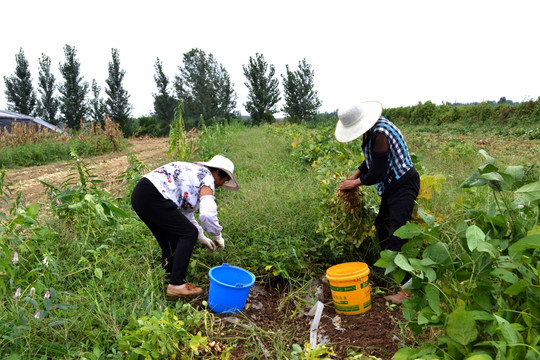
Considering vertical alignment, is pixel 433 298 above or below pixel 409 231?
below

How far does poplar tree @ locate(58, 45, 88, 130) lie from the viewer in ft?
88.0

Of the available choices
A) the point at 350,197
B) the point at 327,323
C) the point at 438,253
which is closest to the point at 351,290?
the point at 327,323

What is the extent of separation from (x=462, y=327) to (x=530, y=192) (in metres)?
0.57

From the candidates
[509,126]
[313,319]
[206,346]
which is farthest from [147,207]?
[509,126]

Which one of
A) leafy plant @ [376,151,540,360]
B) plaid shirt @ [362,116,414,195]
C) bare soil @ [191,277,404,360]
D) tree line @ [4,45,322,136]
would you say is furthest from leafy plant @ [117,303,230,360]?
tree line @ [4,45,322,136]

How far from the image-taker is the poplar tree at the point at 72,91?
26828 mm

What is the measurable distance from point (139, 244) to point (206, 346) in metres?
1.53

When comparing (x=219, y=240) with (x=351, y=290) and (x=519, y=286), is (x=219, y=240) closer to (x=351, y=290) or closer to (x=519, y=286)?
(x=351, y=290)

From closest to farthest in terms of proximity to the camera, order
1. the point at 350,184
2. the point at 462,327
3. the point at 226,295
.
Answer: the point at 462,327 → the point at 226,295 → the point at 350,184

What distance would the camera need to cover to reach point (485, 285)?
1503mm

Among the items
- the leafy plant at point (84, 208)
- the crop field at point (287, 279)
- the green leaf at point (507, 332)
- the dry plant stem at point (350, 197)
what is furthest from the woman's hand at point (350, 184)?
the leafy plant at point (84, 208)

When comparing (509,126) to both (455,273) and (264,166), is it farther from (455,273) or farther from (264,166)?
(455,273)

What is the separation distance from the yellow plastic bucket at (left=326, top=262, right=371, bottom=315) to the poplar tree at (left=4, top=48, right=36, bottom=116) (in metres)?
31.4

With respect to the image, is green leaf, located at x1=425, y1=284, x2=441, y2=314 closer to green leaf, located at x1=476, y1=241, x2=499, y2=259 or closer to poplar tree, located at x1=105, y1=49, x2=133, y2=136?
green leaf, located at x1=476, y1=241, x2=499, y2=259
